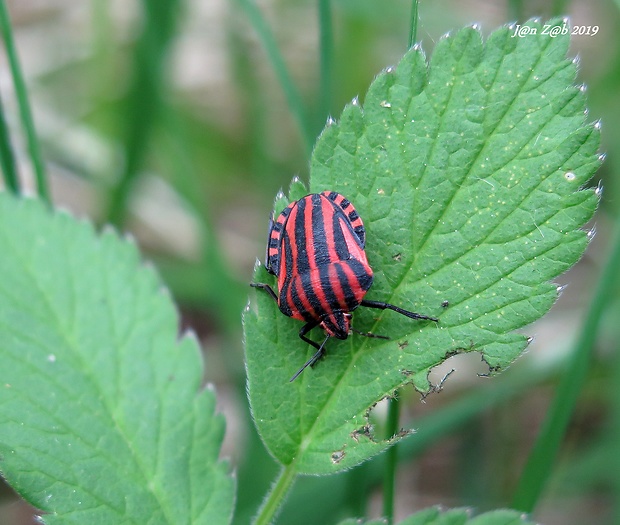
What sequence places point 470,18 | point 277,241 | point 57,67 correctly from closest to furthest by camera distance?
point 277,241 < point 470,18 < point 57,67

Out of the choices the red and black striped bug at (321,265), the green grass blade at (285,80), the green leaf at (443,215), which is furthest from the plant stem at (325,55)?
the green leaf at (443,215)

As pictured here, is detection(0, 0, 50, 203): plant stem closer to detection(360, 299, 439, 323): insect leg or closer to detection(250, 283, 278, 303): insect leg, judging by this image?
detection(250, 283, 278, 303): insect leg

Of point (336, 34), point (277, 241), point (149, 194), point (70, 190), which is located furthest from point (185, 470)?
point (336, 34)

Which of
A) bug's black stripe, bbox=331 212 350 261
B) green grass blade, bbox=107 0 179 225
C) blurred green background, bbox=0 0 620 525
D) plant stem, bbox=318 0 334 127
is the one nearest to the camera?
bug's black stripe, bbox=331 212 350 261

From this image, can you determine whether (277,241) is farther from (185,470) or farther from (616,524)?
(616,524)

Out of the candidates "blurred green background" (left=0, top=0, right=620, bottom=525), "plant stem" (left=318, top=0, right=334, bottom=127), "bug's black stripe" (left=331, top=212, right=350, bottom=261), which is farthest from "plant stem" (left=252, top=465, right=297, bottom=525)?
"plant stem" (left=318, top=0, right=334, bottom=127)
